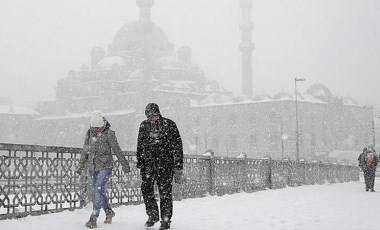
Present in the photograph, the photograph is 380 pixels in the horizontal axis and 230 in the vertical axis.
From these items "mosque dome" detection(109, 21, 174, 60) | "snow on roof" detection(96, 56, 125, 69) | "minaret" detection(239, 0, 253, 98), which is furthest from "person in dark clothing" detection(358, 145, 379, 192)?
"snow on roof" detection(96, 56, 125, 69)

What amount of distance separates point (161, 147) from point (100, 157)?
3.24 feet

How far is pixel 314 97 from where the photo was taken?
216ft

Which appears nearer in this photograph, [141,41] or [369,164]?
[369,164]

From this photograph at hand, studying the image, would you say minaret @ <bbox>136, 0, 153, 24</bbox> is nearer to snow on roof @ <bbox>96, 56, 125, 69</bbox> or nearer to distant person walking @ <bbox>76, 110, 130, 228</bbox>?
snow on roof @ <bbox>96, 56, 125, 69</bbox>

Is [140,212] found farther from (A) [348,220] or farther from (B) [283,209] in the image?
(A) [348,220]

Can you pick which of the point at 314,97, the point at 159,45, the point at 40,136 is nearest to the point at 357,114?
the point at 314,97

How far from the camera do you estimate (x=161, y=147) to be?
6285mm

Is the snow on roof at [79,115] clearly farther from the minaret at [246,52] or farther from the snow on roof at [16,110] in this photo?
the minaret at [246,52]

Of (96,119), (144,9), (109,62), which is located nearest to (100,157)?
(96,119)

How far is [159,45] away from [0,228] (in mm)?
71658

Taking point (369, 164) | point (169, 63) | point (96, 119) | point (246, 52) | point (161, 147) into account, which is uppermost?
point (246, 52)

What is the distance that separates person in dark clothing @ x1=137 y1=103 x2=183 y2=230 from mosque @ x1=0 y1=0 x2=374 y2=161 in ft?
154

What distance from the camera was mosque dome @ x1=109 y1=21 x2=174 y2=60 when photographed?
246 feet

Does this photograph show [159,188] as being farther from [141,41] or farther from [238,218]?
[141,41]
